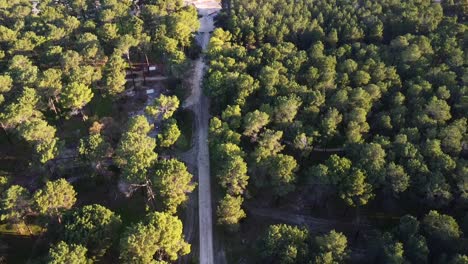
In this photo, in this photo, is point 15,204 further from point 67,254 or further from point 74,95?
point 74,95

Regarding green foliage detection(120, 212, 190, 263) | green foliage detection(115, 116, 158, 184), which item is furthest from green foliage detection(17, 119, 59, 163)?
green foliage detection(120, 212, 190, 263)

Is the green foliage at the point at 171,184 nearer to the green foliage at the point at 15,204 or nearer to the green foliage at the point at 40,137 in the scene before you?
the green foliage at the point at 40,137

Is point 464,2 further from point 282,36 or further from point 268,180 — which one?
point 268,180

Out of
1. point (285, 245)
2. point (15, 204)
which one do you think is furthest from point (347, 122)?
point (15, 204)

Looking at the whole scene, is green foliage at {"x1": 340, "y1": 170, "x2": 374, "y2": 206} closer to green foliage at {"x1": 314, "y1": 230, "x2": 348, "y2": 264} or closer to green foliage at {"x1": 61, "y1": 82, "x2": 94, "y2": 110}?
green foliage at {"x1": 314, "y1": 230, "x2": 348, "y2": 264}

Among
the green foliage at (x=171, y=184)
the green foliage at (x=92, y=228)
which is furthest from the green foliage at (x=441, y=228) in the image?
the green foliage at (x=92, y=228)

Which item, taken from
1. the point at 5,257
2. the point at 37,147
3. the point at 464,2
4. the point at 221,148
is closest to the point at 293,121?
the point at 221,148
